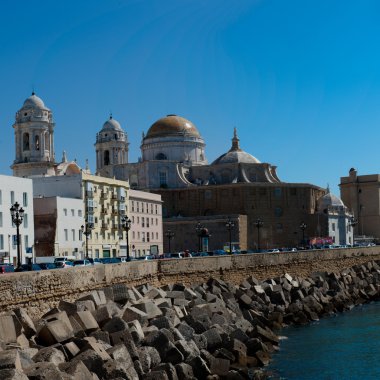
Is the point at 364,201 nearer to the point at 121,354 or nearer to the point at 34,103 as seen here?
the point at 34,103

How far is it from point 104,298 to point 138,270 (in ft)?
17.7

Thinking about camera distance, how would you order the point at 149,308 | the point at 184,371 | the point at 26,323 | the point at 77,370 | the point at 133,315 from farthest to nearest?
the point at 149,308 → the point at 133,315 → the point at 184,371 → the point at 26,323 → the point at 77,370

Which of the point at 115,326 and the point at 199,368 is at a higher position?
the point at 115,326

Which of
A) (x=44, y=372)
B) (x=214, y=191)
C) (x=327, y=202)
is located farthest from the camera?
(x=327, y=202)

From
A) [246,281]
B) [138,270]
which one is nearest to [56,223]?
[246,281]

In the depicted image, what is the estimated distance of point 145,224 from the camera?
69.6 metres

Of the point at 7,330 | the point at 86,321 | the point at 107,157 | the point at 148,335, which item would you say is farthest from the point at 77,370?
the point at 107,157

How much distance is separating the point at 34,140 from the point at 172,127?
2357 centimetres

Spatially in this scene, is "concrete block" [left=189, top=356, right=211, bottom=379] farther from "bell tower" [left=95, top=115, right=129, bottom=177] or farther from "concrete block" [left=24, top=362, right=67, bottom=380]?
"bell tower" [left=95, top=115, right=129, bottom=177]

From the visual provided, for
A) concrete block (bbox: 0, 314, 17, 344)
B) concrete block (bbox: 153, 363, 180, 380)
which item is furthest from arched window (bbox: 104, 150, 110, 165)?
concrete block (bbox: 0, 314, 17, 344)

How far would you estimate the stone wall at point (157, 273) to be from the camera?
65.0ft

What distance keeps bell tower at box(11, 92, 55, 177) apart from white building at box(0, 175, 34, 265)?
27.6 meters

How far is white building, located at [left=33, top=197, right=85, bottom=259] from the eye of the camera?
51969 mm

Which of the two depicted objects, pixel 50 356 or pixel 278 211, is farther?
pixel 278 211
